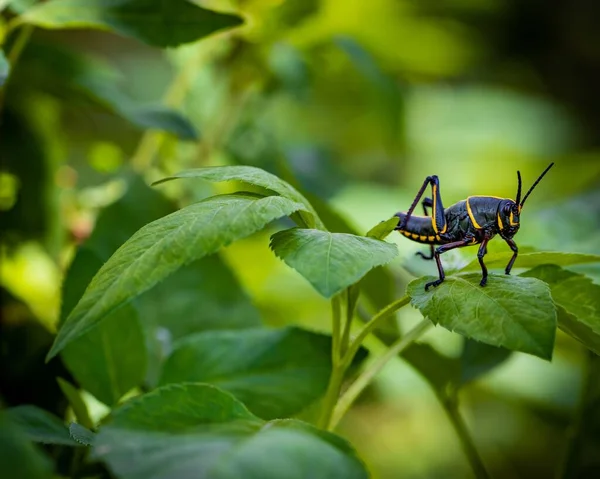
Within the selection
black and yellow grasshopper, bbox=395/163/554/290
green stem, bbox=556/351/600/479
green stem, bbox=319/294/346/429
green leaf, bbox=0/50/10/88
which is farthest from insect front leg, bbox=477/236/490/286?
green leaf, bbox=0/50/10/88

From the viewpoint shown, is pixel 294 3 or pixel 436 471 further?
pixel 436 471

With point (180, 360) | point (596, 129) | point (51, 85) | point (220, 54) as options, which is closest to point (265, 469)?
point (180, 360)

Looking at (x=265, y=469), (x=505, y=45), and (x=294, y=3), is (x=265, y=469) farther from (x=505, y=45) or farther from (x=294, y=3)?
(x=505, y=45)

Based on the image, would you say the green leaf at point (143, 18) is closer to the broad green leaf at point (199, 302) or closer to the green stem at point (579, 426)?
the broad green leaf at point (199, 302)

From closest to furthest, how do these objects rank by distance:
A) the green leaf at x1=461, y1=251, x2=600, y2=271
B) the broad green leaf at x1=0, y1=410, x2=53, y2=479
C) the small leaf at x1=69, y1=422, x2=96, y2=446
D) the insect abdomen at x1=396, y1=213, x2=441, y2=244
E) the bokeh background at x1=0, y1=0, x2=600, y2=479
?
the broad green leaf at x1=0, y1=410, x2=53, y2=479, the small leaf at x1=69, y1=422, x2=96, y2=446, the green leaf at x1=461, y1=251, x2=600, y2=271, the insect abdomen at x1=396, y1=213, x2=441, y2=244, the bokeh background at x1=0, y1=0, x2=600, y2=479

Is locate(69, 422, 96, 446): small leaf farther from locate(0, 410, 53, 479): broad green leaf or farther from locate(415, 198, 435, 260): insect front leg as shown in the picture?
locate(415, 198, 435, 260): insect front leg
